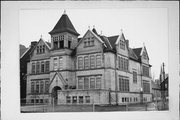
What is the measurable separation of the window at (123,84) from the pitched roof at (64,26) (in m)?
0.93

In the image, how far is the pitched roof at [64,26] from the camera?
14.1 feet

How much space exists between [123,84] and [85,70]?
60 cm

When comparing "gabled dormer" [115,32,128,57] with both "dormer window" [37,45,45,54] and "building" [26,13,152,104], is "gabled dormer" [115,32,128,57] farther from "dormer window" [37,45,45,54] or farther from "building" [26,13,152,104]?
"dormer window" [37,45,45,54]

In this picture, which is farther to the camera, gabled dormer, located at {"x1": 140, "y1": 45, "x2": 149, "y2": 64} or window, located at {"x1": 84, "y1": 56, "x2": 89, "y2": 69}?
window, located at {"x1": 84, "y1": 56, "x2": 89, "y2": 69}

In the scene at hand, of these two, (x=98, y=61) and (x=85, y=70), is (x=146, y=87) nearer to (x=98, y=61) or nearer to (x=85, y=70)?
(x=98, y=61)

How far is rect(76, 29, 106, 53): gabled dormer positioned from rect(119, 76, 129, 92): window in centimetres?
54

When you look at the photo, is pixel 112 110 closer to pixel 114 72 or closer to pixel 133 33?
pixel 114 72

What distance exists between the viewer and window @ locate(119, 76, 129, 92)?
4.35 meters

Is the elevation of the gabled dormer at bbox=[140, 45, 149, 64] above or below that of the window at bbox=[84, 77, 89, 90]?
above

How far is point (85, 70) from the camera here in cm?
440

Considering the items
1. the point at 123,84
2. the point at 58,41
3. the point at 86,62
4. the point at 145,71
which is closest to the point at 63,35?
the point at 58,41

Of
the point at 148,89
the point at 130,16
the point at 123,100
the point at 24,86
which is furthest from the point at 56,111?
the point at 130,16

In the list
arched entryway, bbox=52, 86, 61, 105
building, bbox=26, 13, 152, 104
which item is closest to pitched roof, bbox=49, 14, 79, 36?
building, bbox=26, 13, 152, 104

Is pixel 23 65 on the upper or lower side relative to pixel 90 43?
lower
